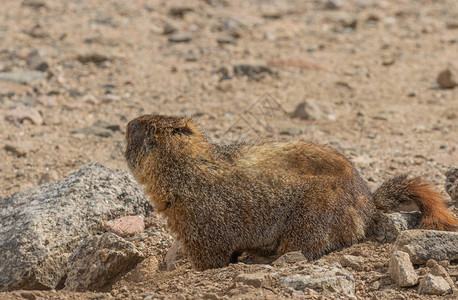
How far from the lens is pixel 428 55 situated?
14.8 metres

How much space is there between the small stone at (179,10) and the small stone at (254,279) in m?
12.5

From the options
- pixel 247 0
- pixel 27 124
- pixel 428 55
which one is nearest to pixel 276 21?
pixel 247 0

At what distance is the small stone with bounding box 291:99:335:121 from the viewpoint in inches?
441

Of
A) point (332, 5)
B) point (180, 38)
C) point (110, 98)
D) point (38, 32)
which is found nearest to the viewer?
point (110, 98)

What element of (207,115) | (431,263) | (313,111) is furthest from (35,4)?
(431,263)

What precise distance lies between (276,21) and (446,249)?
40.3 feet

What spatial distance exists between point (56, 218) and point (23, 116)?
4.67 metres

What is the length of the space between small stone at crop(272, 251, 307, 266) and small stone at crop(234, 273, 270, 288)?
592 mm

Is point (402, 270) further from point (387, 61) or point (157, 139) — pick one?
point (387, 61)

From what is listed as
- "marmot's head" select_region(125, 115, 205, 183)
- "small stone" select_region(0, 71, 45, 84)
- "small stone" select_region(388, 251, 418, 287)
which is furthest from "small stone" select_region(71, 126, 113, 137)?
"small stone" select_region(388, 251, 418, 287)

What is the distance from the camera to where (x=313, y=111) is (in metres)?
11.3

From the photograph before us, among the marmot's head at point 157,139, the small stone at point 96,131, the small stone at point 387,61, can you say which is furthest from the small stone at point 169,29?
the marmot's head at point 157,139

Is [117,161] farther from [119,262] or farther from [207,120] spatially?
[119,262]

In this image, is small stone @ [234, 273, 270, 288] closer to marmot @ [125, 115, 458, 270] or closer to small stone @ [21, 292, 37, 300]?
marmot @ [125, 115, 458, 270]
